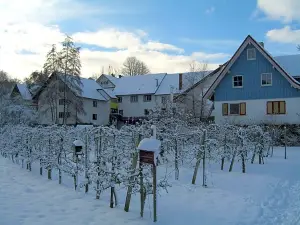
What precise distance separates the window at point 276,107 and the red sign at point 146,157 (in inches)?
933

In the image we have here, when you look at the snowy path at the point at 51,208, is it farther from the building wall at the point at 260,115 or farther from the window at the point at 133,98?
the window at the point at 133,98

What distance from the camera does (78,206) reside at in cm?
738

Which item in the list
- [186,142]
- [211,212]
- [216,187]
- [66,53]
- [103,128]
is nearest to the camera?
[211,212]

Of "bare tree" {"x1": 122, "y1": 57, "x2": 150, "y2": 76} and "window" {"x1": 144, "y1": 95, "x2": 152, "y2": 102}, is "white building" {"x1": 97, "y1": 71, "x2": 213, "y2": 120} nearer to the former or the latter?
"window" {"x1": 144, "y1": 95, "x2": 152, "y2": 102}

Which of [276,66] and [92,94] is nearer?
[276,66]

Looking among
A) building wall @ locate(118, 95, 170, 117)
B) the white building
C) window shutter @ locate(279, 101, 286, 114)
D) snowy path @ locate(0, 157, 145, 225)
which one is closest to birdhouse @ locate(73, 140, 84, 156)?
snowy path @ locate(0, 157, 145, 225)

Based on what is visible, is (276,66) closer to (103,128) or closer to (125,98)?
(103,128)

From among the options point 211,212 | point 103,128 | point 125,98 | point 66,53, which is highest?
point 66,53

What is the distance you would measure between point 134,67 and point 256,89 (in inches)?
2139

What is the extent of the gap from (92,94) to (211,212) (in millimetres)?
42829

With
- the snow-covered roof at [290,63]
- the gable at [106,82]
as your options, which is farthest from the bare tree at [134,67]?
the snow-covered roof at [290,63]

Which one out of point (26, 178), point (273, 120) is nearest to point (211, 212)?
point (26, 178)

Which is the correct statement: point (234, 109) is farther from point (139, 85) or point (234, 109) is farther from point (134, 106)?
point (139, 85)

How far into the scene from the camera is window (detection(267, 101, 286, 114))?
91.6 feet
